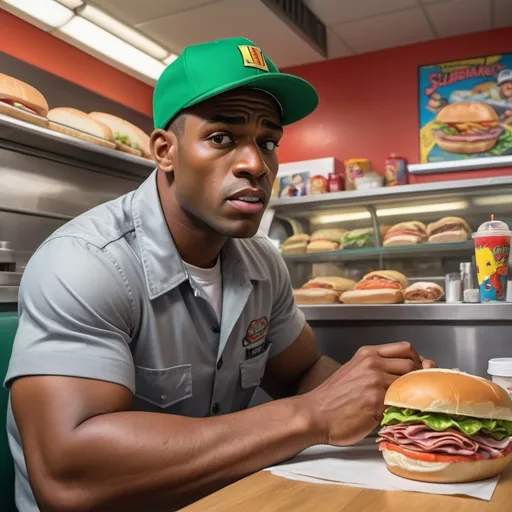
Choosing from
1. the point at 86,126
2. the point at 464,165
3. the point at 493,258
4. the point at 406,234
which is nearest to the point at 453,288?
the point at 493,258

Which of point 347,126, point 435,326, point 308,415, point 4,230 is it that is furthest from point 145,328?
point 347,126

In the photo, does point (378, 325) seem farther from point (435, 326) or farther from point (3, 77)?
point (3, 77)

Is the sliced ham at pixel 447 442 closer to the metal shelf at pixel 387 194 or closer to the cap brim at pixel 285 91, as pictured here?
the cap brim at pixel 285 91

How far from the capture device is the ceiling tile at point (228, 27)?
421 centimetres

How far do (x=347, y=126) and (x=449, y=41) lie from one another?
3.65ft

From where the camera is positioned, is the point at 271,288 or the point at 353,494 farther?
the point at 271,288

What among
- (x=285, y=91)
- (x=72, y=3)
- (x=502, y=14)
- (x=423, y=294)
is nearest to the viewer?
(x=285, y=91)

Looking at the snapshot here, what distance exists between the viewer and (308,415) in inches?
43.8

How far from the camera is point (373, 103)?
5.17m

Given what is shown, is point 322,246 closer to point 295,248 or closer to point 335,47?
point 295,248

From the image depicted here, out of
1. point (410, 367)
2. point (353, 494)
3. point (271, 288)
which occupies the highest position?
point (271, 288)

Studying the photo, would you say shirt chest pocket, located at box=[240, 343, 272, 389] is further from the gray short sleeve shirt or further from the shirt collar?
the shirt collar

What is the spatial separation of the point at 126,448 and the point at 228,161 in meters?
0.65

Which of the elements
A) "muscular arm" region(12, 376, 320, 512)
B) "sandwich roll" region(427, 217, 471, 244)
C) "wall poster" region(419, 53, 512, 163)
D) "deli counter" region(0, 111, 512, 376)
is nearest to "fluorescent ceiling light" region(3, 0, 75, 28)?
"deli counter" region(0, 111, 512, 376)
